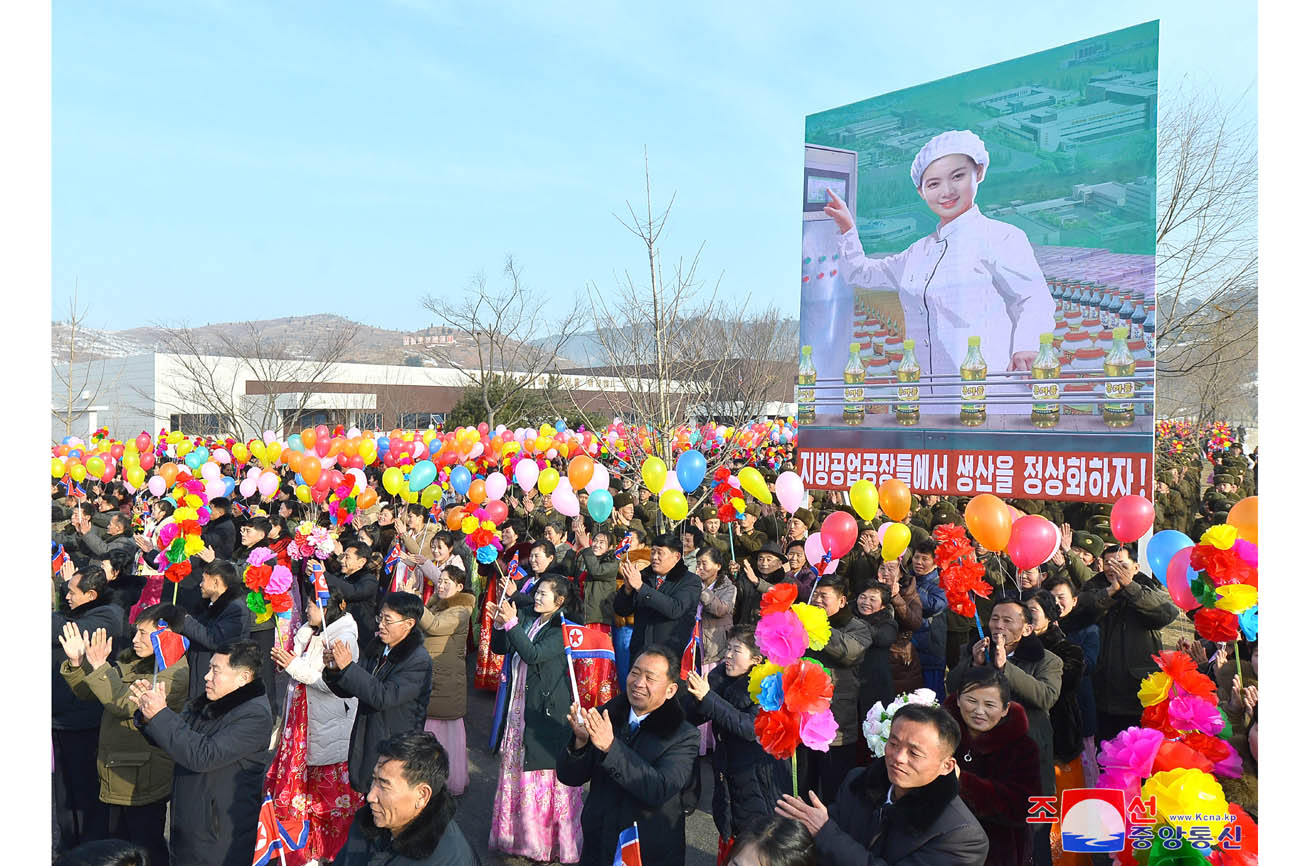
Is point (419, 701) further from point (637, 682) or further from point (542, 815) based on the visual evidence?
point (637, 682)

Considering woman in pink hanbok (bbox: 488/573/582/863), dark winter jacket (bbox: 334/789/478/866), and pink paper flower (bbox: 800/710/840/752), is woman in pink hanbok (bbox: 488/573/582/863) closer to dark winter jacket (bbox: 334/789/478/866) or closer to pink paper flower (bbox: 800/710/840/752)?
dark winter jacket (bbox: 334/789/478/866)

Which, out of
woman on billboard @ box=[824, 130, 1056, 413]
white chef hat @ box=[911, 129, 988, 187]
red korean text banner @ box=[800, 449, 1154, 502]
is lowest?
red korean text banner @ box=[800, 449, 1154, 502]

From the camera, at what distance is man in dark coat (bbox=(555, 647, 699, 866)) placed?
11.6ft

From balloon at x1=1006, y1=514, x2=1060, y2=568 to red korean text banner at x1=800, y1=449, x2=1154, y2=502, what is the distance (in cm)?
176

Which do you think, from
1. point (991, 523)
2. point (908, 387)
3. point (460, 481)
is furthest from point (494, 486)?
point (991, 523)

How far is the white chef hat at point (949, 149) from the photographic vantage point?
8.12 m

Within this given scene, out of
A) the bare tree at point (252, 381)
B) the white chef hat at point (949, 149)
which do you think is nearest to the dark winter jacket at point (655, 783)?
the white chef hat at point (949, 149)

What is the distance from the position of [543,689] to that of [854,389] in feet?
16.2

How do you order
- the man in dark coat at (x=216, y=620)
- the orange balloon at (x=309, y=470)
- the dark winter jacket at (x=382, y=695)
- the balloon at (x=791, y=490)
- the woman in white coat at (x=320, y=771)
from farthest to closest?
the orange balloon at (x=309, y=470)
the balloon at (x=791, y=490)
the man in dark coat at (x=216, y=620)
the woman in white coat at (x=320, y=771)
the dark winter jacket at (x=382, y=695)

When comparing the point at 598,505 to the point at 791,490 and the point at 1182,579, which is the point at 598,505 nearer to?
the point at 791,490

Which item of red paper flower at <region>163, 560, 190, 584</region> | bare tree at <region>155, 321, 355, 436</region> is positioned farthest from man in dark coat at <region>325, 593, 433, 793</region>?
bare tree at <region>155, 321, 355, 436</region>

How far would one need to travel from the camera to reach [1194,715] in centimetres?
345

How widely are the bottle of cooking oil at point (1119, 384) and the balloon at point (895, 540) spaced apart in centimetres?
217

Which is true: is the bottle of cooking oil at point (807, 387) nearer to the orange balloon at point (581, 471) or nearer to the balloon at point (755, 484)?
the balloon at point (755, 484)
